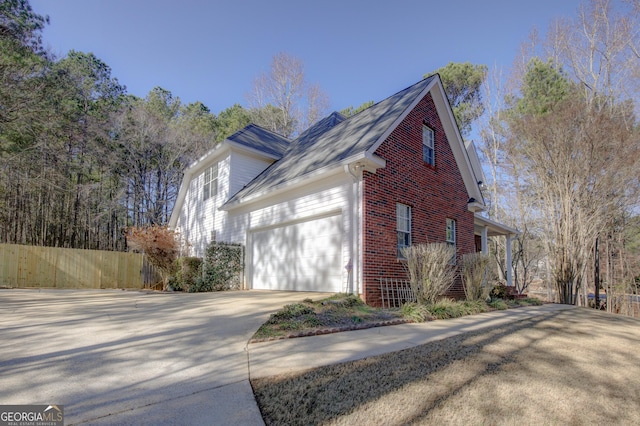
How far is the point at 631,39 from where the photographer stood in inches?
630

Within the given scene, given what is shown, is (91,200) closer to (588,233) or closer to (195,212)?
(195,212)

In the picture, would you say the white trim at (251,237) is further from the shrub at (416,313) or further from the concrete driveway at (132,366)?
the concrete driveway at (132,366)

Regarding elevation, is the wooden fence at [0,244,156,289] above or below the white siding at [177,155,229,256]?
below

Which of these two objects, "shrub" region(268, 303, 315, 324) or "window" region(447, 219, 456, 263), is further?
"window" region(447, 219, 456, 263)

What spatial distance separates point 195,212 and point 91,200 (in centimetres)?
909

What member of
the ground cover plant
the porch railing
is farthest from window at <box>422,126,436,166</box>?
the ground cover plant

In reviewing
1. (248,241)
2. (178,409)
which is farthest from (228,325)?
(248,241)

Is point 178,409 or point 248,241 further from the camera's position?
point 248,241

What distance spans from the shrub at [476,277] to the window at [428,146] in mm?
3277

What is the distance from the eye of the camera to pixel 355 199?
769 cm

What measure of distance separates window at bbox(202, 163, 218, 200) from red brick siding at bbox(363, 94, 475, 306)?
8106 mm

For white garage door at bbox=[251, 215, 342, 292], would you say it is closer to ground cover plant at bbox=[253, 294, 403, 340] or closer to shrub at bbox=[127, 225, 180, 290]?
ground cover plant at bbox=[253, 294, 403, 340]

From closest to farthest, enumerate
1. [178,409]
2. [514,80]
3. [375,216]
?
[178,409] → [375,216] → [514,80]

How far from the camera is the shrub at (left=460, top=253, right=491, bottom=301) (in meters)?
8.36
